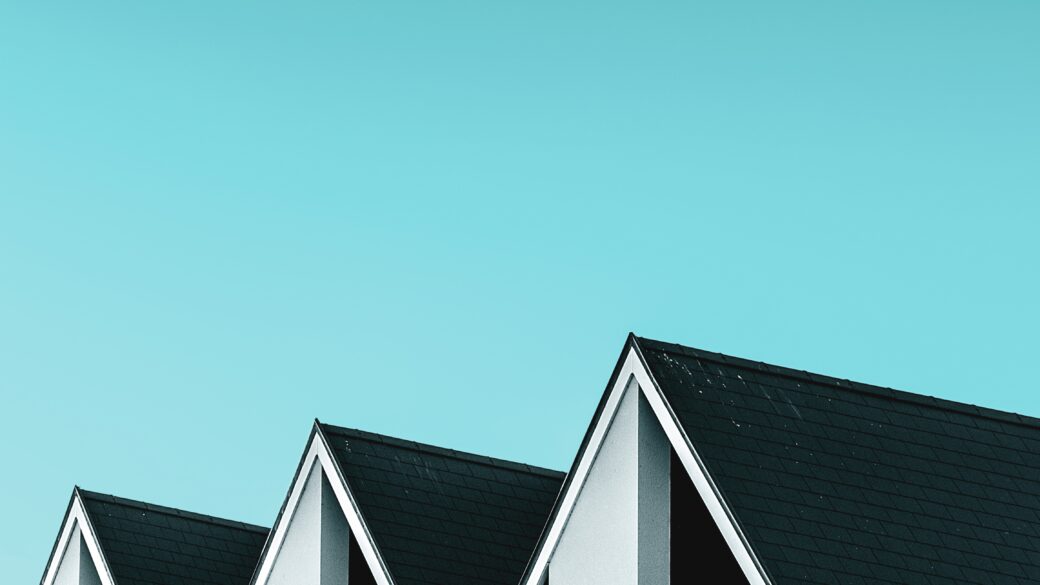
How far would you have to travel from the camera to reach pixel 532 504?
76.5 feet

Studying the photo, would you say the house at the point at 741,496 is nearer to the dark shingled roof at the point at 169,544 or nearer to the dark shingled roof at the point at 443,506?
the dark shingled roof at the point at 443,506

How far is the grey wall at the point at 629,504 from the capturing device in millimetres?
19047

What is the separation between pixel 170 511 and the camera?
27.7 meters

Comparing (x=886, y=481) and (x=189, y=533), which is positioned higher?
(x=189, y=533)

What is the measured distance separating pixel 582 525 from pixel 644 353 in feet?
5.96

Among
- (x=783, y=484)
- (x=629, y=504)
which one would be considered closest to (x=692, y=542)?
(x=629, y=504)

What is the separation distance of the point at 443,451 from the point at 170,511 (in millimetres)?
5477

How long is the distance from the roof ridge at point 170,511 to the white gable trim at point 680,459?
8.52m

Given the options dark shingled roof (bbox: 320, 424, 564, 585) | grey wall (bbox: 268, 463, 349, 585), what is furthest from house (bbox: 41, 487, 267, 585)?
dark shingled roof (bbox: 320, 424, 564, 585)

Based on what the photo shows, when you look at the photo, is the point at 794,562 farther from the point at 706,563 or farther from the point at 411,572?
the point at 411,572

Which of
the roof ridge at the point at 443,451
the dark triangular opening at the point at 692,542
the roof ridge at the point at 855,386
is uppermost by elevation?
the roof ridge at the point at 443,451

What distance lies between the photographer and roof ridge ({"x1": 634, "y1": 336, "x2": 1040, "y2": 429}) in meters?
19.2

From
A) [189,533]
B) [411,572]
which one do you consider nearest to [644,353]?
[411,572]

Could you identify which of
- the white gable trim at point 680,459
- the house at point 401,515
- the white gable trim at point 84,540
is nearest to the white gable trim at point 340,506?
the house at point 401,515
